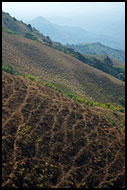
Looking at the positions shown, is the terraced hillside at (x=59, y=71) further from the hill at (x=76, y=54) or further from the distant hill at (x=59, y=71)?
the hill at (x=76, y=54)

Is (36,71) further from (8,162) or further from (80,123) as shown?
(8,162)

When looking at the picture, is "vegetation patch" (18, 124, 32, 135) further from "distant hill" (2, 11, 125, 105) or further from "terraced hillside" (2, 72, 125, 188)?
"distant hill" (2, 11, 125, 105)

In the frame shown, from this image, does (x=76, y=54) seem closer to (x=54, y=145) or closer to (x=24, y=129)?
(x=24, y=129)

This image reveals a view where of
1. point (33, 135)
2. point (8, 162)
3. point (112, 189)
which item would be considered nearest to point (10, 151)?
point (8, 162)

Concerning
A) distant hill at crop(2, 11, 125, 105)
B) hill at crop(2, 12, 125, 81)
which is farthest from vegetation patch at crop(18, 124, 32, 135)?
hill at crop(2, 12, 125, 81)

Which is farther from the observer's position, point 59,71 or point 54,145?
point 59,71

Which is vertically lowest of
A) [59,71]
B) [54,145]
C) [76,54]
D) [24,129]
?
[54,145]

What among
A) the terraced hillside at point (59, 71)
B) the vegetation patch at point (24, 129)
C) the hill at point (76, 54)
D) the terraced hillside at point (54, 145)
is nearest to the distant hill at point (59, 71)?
the terraced hillside at point (59, 71)

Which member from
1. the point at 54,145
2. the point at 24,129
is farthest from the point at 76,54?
the point at 54,145
